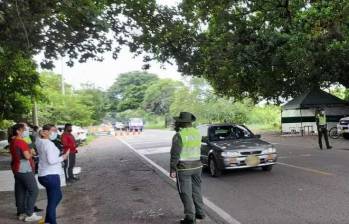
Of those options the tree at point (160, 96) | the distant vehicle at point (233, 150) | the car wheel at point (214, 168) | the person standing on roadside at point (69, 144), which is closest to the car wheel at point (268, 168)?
the distant vehicle at point (233, 150)

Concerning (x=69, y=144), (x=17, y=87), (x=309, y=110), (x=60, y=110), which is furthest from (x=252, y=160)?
(x=60, y=110)

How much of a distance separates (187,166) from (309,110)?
28009 mm

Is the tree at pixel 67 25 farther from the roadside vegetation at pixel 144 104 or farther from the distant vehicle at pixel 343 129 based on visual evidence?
the distant vehicle at pixel 343 129

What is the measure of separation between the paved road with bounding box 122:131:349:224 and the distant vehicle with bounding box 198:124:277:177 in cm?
32

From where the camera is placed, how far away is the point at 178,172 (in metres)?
7.85

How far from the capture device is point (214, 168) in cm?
1332

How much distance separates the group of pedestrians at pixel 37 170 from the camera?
7.46 m

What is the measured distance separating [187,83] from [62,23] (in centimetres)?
5657

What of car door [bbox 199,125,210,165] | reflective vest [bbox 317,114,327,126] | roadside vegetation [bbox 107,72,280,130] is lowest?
car door [bbox 199,125,210,165]

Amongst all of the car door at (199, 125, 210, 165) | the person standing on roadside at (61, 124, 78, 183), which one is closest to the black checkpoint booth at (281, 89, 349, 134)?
the car door at (199, 125, 210, 165)

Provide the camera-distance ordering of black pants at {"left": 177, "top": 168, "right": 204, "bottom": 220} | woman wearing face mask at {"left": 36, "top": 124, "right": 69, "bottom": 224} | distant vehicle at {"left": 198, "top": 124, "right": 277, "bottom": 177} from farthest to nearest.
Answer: distant vehicle at {"left": 198, "top": 124, "right": 277, "bottom": 177} → black pants at {"left": 177, "top": 168, "right": 204, "bottom": 220} → woman wearing face mask at {"left": 36, "top": 124, "right": 69, "bottom": 224}

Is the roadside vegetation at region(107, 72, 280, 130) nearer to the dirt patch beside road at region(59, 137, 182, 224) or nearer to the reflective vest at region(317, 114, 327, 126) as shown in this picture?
the reflective vest at region(317, 114, 327, 126)

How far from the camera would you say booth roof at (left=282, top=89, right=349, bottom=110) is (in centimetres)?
3238

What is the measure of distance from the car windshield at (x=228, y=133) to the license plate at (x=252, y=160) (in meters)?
1.33
